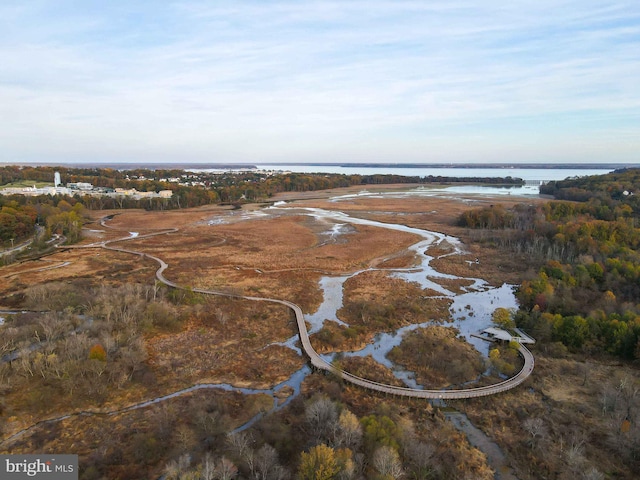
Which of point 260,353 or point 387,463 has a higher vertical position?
point 387,463

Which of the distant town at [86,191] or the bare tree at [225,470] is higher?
the distant town at [86,191]

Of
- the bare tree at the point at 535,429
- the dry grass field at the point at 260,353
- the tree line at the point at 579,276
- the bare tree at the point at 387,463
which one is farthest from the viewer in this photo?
the tree line at the point at 579,276

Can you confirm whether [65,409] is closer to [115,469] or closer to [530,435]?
[115,469]

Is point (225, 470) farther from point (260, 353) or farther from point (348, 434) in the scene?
point (260, 353)

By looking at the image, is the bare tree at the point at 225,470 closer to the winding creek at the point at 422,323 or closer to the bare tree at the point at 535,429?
the winding creek at the point at 422,323

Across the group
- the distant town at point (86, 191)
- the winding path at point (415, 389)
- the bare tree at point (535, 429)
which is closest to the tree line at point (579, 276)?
the winding path at point (415, 389)

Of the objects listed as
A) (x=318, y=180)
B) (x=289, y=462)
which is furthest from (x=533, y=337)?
(x=318, y=180)

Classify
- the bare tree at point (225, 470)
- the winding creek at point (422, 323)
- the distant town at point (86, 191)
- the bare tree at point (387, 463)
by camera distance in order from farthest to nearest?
the distant town at point (86, 191)
the winding creek at point (422, 323)
the bare tree at point (387, 463)
the bare tree at point (225, 470)

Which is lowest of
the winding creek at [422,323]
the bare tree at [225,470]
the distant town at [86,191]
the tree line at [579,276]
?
the winding creek at [422,323]

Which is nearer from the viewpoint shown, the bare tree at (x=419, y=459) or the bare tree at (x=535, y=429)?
the bare tree at (x=419, y=459)

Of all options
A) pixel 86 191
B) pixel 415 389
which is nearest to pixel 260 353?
pixel 415 389

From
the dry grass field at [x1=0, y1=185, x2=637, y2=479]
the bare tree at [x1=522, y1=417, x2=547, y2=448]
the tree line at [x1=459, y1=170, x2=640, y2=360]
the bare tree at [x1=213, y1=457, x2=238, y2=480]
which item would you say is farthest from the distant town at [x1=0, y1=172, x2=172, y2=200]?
the bare tree at [x1=522, y1=417, x2=547, y2=448]
